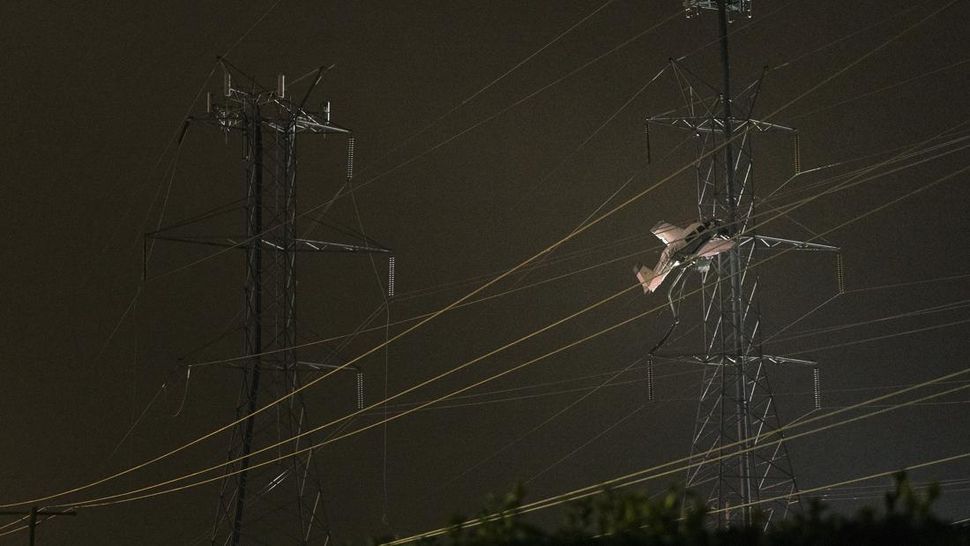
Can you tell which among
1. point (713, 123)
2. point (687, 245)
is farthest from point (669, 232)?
point (713, 123)

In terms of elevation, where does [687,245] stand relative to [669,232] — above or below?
below

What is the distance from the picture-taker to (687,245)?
11.1 metres

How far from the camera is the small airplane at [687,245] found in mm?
10547

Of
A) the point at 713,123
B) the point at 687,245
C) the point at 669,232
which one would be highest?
the point at 713,123

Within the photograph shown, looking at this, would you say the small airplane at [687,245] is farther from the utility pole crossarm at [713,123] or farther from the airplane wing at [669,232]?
the utility pole crossarm at [713,123]

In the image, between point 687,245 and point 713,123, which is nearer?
point 687,245

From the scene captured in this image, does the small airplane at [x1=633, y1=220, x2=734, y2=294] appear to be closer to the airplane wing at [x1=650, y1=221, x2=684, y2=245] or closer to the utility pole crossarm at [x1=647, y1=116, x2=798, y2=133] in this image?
the airplane wing at [x1=650, y1=221, x2=684, y2=245]

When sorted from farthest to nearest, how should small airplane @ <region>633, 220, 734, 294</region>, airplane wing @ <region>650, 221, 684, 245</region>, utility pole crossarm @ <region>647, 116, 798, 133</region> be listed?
utility pole crossarm @ <region>647, 116, 798, 133</region>
airplane wing @ <region>650, 221, 684, 245</region>
small airplane @ <region>633, 220, 734, 294</region>

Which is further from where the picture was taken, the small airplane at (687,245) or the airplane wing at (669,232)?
the airplane wing at (669,232)

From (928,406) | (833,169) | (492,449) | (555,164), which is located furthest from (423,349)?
(928,406)

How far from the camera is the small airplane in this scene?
1055 centimetres

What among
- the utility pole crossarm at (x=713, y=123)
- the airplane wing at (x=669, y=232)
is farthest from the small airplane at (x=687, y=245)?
the utility pole crossarm at (x=713, y=123)

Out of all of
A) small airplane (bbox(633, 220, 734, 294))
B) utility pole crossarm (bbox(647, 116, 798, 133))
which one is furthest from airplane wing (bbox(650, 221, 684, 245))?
utility pole crossarm (bbox(647, 116, 798, 133))

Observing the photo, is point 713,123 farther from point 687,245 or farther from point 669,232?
point 687,245
